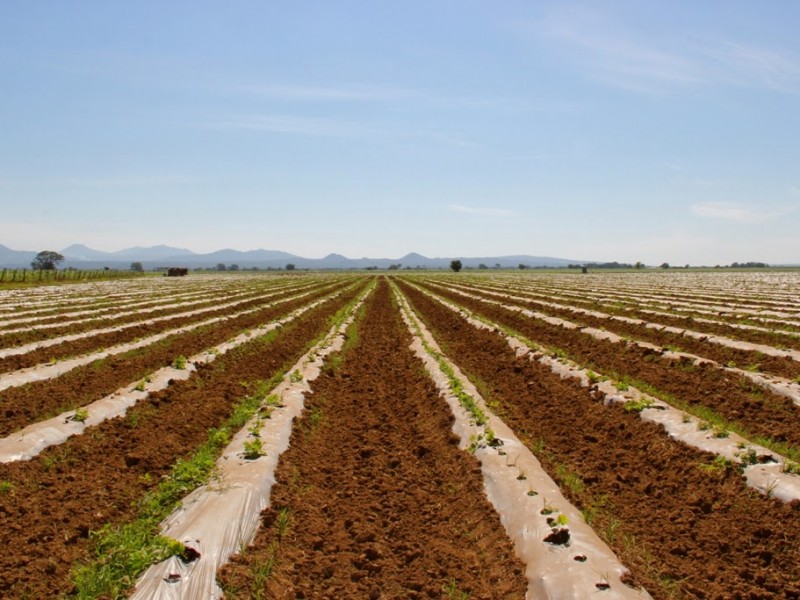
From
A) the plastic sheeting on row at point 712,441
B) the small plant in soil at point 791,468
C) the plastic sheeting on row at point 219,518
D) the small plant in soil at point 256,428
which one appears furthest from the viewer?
the small plant in soil at point 256,428

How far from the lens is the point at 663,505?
582cm

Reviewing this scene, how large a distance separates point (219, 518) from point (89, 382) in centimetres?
730

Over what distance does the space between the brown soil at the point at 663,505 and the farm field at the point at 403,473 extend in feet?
0.08

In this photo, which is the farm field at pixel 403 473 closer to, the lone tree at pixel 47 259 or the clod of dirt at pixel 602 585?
the clod of dirt at pixel 602 585

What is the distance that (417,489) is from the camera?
6.33 meters

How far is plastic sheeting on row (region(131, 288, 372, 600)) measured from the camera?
403cm

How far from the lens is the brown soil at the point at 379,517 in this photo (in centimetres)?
441

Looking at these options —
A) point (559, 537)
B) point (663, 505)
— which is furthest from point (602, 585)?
point (663, 505)

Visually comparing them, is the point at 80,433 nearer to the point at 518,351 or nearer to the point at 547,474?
the point at 547,474

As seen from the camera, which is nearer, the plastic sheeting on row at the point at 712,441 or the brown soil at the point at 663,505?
the brown soil at the point at 663,505

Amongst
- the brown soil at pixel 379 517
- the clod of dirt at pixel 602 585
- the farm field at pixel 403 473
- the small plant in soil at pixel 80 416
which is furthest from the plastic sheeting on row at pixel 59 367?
the clod of dirt at pixel 602 585

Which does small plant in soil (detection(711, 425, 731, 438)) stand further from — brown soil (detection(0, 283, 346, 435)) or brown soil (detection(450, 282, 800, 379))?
brown soil (detection(0, 283, 346, 435))

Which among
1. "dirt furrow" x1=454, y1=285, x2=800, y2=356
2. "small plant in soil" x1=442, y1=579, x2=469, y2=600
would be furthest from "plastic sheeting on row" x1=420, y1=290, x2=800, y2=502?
"dirt furrow" x1=454, y1=285, x2=800, y2=356

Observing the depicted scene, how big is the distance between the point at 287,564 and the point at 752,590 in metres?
3.81
